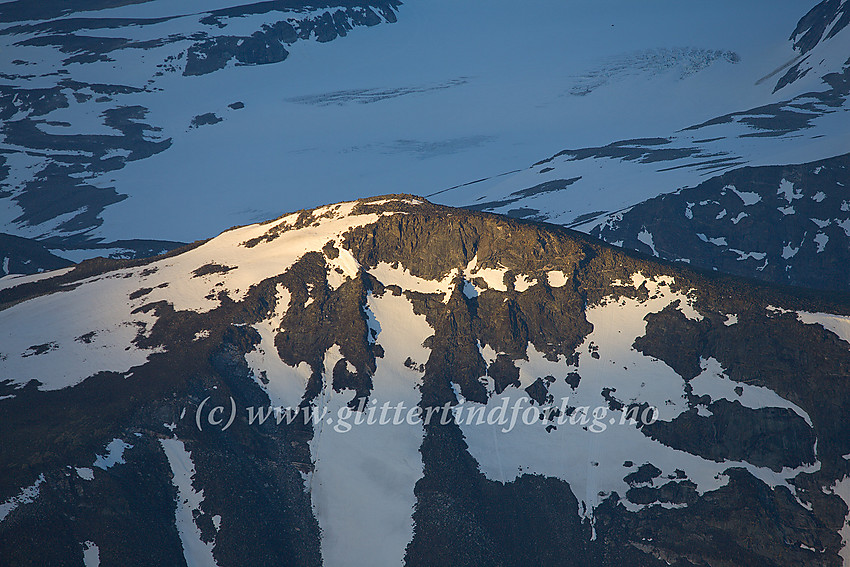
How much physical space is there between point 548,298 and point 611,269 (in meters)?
11.0

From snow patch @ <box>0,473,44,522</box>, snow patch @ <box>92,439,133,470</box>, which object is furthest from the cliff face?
snow patch @ <box>92,439,133,470</box>

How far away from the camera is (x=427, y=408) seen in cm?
11269

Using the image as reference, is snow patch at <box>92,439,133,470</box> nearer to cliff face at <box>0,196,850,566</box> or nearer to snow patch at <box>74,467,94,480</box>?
cliff face at <box>0,196,850,566</box>

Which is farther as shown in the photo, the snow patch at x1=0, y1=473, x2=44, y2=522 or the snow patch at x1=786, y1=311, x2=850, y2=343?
the snow patch at x1=786, y1=311, x2=850, y2=343

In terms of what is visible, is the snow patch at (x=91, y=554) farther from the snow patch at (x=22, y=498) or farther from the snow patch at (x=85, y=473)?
the snow patch at (x=85, y=473)

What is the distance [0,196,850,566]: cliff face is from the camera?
94062 mm

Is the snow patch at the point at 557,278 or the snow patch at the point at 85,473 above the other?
the snow patch at the point at 85,473

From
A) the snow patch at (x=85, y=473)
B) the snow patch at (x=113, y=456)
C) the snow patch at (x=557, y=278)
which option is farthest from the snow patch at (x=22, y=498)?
the snow patch at (x=557, y=278)

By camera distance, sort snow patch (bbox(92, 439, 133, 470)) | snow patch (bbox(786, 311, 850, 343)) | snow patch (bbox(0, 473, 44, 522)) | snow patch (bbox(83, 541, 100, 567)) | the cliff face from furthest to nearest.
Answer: snow patch (bbox(786, 311, 850, 343))
the cliff face
snow patch (bbox(92, 439, 133, 470))
snow patch (bbox(0, 473, 44, 522))
snow patch (bbox(83, 541, 100, 567))

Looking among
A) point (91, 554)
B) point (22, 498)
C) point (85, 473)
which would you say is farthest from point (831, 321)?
point (22, 498)

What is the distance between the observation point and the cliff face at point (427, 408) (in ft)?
309

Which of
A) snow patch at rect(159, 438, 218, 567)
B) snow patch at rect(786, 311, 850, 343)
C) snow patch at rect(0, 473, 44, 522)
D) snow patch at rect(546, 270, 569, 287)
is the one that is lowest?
snow patch at rect(159, 438, 218, 567)

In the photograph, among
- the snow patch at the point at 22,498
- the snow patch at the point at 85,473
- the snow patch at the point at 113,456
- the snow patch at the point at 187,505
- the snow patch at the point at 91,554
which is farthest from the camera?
the snow patch at the point at 113,456

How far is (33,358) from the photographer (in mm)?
114625
